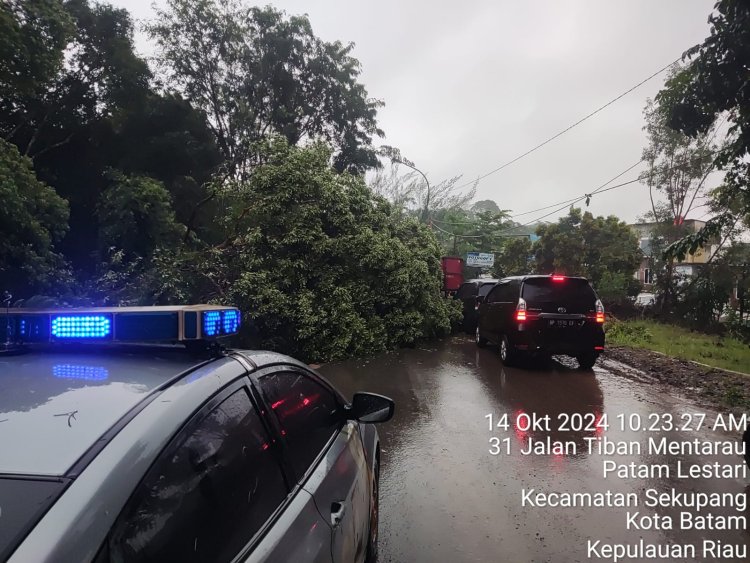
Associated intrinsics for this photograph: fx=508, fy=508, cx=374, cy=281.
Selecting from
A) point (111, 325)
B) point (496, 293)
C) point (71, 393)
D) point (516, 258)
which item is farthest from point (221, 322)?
point (516, 258)

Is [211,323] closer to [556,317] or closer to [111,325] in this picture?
[111,325]

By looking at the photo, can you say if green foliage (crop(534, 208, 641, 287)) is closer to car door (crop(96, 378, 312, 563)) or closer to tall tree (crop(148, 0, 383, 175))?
tall tree (crop(148, 0, 383, 175))

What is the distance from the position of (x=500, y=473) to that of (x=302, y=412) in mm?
2933

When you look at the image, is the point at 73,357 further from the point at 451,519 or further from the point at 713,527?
the point at 713,527

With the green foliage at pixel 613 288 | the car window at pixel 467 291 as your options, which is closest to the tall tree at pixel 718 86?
the car window at pixel 467 291

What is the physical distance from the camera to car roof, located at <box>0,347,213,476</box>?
4.11 feet

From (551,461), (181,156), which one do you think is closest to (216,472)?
(551,461)

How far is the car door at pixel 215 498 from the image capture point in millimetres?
1208

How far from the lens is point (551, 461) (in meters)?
4.80

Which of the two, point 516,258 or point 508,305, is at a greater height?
point 516,258

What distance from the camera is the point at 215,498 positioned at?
1.46 m

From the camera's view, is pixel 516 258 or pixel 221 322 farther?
pixel 516 258

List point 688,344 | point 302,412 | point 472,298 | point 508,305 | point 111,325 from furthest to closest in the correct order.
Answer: point 472,298
point 688,344
point 508,305
point 302,412
point 111,325

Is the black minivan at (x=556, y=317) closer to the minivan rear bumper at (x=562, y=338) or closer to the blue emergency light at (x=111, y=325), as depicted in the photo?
the minivan rear bumper at (x=562, y=338)
